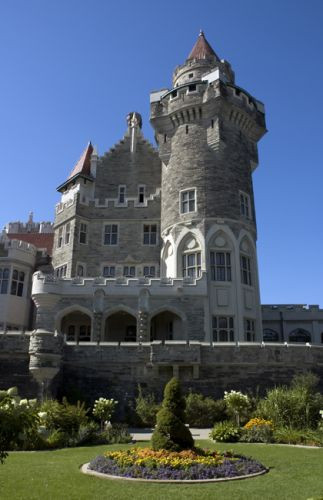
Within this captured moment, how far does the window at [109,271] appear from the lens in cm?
3578

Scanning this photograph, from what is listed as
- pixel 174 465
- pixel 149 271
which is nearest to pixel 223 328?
pixel 149 271

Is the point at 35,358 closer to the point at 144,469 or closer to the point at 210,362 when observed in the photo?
the point at 210,362

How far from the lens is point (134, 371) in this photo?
81.3 ft

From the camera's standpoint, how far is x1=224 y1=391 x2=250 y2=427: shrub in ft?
68.5

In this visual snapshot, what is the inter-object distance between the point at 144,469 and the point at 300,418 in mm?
10704

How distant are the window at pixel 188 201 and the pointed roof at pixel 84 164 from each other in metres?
9.94

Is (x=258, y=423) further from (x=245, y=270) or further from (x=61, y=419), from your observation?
(x=245, y=270)

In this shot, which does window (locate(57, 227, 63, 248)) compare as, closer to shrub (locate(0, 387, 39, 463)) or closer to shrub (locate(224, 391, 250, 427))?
shrub (locate(224, 391, 250, 427))

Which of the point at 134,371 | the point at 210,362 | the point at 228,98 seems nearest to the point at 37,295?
the point at 134,371

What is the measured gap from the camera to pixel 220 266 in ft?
107

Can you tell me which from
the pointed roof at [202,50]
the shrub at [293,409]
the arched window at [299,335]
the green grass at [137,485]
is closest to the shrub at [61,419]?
the green grass at [137,485]

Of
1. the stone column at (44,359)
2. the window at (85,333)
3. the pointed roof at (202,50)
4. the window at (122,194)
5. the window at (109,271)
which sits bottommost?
the stone column at (44,359)

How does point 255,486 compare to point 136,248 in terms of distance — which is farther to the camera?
point 136,248

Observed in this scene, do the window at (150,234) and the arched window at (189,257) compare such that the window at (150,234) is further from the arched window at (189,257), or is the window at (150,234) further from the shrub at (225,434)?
the shrub at (225,434)
